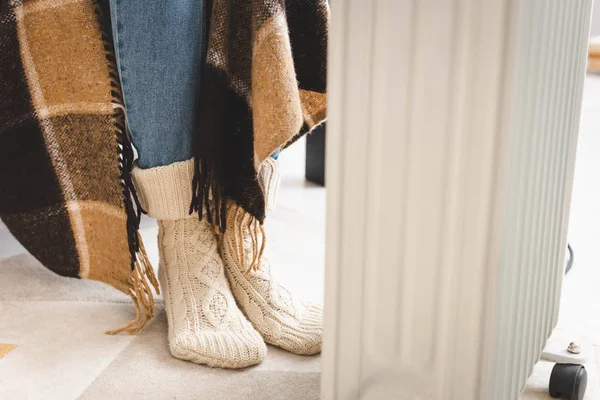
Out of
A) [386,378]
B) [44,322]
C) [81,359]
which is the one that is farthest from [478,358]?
[44,322]

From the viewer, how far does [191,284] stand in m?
0.90

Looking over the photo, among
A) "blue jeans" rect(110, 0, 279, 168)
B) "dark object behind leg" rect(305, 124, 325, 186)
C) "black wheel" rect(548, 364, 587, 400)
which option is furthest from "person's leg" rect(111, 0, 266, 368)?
"dark object behind leg" rect(305, 124, 325, 186)

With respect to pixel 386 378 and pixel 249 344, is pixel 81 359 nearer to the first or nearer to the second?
pixel 249 344

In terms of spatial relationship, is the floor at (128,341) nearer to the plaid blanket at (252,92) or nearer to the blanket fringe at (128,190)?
the blanket fringe at (128,190)

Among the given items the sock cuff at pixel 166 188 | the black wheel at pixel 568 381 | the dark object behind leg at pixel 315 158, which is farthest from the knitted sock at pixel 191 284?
the dark object behind leg at pixel 315 158

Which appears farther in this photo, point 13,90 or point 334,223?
point 13,90

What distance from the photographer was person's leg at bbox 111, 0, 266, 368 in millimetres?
805

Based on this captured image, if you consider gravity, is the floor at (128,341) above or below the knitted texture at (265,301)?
below

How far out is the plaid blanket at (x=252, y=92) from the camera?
75 cm

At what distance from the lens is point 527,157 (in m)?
0.53

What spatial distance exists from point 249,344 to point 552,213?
370 millimetres

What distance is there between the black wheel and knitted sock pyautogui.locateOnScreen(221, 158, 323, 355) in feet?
0.87

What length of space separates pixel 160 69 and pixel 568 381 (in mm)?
565

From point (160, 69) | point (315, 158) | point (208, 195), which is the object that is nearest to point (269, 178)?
point (208, 195)
